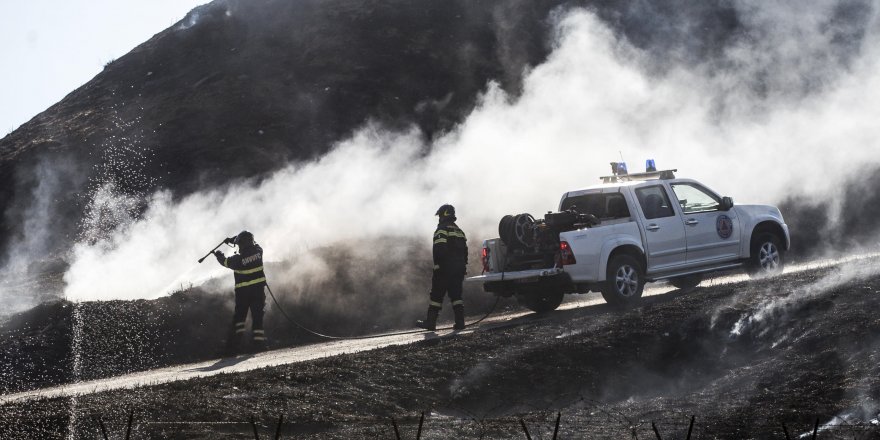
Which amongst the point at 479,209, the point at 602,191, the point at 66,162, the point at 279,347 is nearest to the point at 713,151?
the point at 479,209

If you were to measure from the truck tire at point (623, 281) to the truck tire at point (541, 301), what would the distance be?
1.39 meters

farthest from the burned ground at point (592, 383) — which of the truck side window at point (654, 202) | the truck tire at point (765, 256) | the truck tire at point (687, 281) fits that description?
the truck tire at point (687, 281)

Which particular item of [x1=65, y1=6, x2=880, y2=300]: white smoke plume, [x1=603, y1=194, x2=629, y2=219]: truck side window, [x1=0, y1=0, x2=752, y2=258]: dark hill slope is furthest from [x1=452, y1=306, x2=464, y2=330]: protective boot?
[x1=0, y1=0, x2=752, y2=258]: dark hill slope

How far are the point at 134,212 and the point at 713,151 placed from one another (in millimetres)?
17222

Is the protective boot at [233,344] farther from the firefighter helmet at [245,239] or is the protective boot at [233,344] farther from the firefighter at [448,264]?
the firefighter at [448,264]

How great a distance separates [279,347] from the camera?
1547cm

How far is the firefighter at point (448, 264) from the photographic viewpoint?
14312mm

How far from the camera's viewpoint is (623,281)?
14.0 metres

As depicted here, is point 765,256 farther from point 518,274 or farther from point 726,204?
point 518,274

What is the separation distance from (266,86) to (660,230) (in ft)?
84.2

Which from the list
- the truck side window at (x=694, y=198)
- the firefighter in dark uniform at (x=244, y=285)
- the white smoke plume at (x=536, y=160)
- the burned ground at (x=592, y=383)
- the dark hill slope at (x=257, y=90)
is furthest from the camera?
the dark hill slope at (x=257, y=90)

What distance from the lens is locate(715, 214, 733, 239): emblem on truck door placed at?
49.2 ft

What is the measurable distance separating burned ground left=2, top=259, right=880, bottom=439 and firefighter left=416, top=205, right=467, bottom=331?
1.34 metres

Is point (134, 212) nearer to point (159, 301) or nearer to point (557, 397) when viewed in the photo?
point (159, 301)
